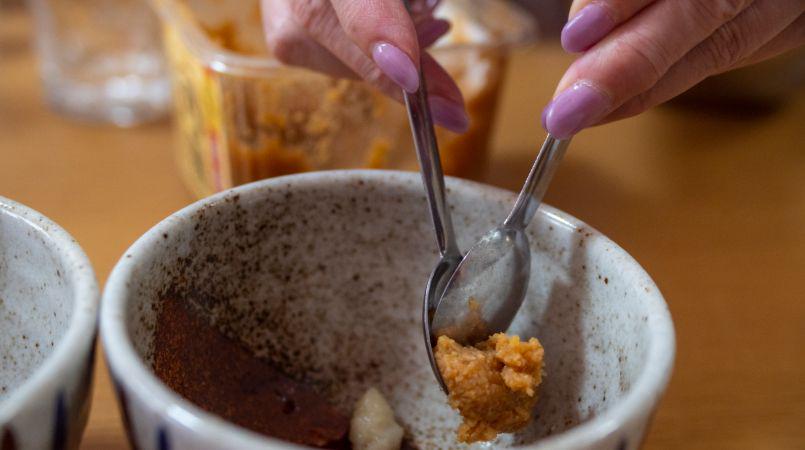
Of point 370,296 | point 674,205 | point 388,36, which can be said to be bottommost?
point 674,205

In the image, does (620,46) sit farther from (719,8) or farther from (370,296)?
(370,296)

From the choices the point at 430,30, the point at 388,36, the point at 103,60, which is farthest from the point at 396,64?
the point at 103,60

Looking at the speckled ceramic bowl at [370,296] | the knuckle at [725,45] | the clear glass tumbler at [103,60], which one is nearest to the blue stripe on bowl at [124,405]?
the speckled ceramic bowl at [370,296]

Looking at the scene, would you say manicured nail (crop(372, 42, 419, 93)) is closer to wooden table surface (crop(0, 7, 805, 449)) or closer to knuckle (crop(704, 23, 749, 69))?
knuckle (crop(704, 23, 749, 69))

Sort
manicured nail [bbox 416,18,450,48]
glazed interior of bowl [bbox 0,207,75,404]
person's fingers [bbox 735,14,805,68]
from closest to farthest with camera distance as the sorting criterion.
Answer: glazed interior of bowl [bbox 0,207,75,404]
person's fingers [bbox 735,14,805,68]
manicured nail [bbox 416,18,450,48]

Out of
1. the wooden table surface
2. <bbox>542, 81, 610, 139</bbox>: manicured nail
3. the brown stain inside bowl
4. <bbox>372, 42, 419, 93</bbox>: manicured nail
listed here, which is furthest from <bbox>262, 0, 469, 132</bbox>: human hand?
the wooden table surface

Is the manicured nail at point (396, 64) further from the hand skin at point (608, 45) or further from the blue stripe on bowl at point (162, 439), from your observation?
the blue stripe on bowl at point (162, 439)
